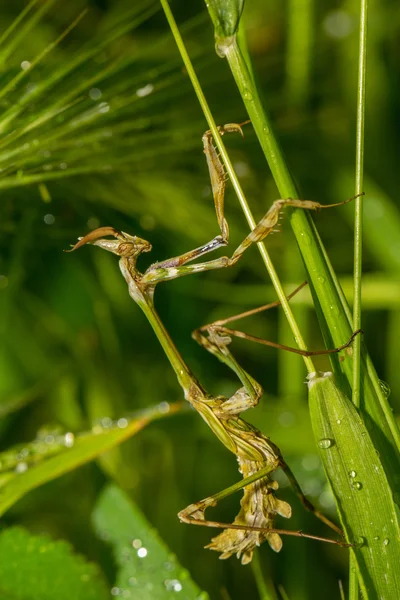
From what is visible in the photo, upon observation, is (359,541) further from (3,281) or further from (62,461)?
(3,281)

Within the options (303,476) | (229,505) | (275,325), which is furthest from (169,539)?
(275,325)

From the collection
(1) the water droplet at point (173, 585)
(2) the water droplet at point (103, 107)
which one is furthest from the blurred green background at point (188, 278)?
(1) the water droplet at point (173, 585)

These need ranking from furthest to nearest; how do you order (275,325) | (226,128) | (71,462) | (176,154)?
(275,325) → (176,154) → (71,462) → (226,128)

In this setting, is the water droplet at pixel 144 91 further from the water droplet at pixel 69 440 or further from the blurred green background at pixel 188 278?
the water droplet at pixel 69 440

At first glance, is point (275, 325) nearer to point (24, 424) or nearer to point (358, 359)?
point (24, 424)

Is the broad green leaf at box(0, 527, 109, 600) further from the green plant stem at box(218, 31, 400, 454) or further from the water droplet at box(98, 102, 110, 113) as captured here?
the water droplet at box(98, 102, 110, 113)

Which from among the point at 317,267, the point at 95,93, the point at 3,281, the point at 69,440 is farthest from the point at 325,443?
the point at 3,281
